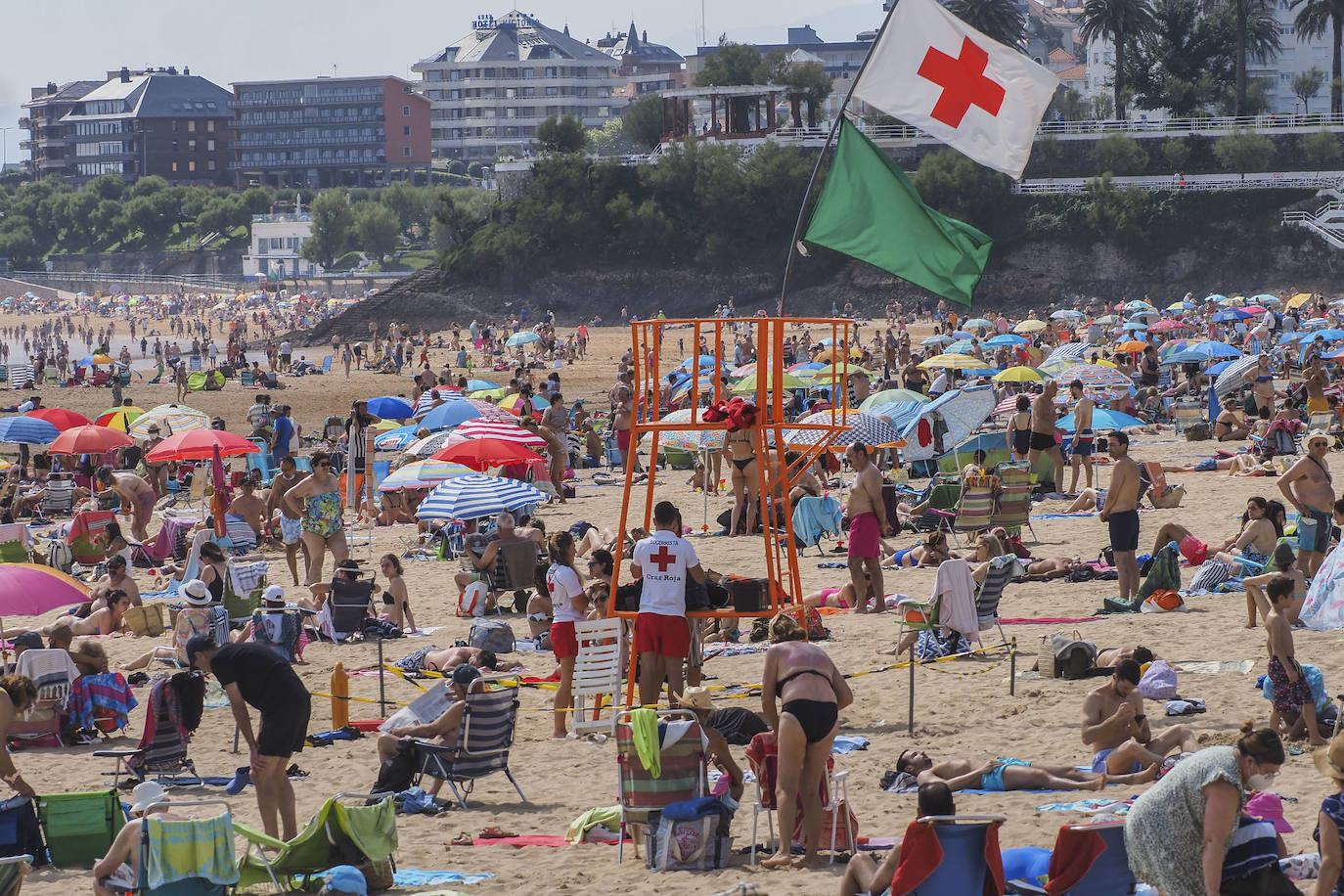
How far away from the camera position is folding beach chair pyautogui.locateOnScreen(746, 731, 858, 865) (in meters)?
6.19

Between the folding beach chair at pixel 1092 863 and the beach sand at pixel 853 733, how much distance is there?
0.73 m

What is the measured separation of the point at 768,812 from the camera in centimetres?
650

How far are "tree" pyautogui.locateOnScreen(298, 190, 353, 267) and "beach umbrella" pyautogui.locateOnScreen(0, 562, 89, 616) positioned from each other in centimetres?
8805

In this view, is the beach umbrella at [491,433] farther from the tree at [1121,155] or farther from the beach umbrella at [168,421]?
the tree at [1121,155]

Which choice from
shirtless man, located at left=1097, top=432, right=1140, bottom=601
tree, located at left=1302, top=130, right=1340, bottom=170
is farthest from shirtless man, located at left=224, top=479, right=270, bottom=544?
tree, located at left=1302, top=130, right=1340, bottom=170

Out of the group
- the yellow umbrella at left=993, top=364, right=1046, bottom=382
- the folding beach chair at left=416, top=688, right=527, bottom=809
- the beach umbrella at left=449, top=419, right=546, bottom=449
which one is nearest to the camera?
the folding beach chair at left=416, top=688, right=527, bottom=809

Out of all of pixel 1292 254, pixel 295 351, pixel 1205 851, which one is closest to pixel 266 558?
pixel 1205 851

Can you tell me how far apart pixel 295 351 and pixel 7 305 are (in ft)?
151

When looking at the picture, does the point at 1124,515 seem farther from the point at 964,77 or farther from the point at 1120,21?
the point at 1120,21

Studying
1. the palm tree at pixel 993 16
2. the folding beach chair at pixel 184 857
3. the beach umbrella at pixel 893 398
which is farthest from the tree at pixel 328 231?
the folding beach chair at pixel 184 857

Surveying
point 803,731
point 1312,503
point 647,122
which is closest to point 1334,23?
point 647,122

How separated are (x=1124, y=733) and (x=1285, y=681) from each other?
77cm

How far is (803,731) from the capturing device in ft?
20.4

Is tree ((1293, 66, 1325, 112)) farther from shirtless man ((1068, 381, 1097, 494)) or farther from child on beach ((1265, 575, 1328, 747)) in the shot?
child on beach ((1265, 575, 1328, 747))
